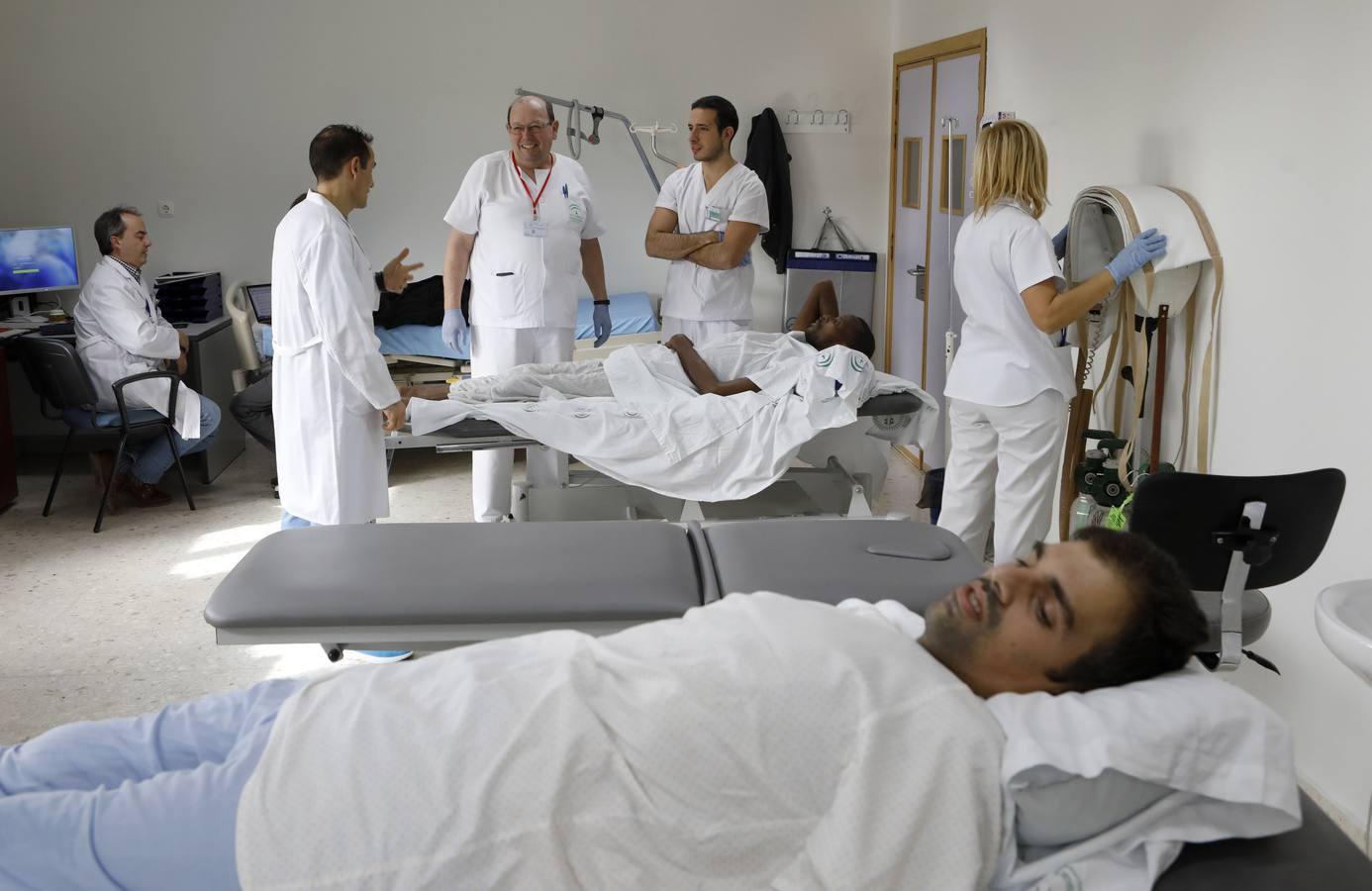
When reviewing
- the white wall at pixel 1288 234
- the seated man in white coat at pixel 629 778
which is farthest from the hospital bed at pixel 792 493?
the seated man in white coat at pixel 629 778

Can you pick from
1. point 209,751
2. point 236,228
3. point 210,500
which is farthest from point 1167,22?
point 236,228

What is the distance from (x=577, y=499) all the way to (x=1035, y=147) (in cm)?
184

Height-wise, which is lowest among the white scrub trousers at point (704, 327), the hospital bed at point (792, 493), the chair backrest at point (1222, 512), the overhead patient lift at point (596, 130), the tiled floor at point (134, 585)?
the tiled floor at point (134, 585)

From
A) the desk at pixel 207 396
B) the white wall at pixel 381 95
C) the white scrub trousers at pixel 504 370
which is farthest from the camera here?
the white wall at pixel 381 95

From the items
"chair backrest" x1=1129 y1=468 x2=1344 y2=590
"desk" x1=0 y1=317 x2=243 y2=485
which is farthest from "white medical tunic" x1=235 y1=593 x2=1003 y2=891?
"desk" x1=0 y1=317 x2=243 y2=485

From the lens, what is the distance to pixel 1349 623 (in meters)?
1.73

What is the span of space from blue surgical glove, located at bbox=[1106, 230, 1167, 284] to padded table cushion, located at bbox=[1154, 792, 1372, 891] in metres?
1.66

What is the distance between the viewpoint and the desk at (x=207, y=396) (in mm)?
→ 5066

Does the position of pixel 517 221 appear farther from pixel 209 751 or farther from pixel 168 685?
pixel 209 751

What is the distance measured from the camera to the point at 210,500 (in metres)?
4.67

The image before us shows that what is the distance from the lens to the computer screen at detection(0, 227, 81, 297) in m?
5.04

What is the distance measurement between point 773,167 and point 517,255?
7.15 feet

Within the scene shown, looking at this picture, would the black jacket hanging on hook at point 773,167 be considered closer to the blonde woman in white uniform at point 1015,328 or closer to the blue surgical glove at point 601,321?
the blue surgical glove at point 601,321

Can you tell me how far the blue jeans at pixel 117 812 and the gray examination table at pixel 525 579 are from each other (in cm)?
49
